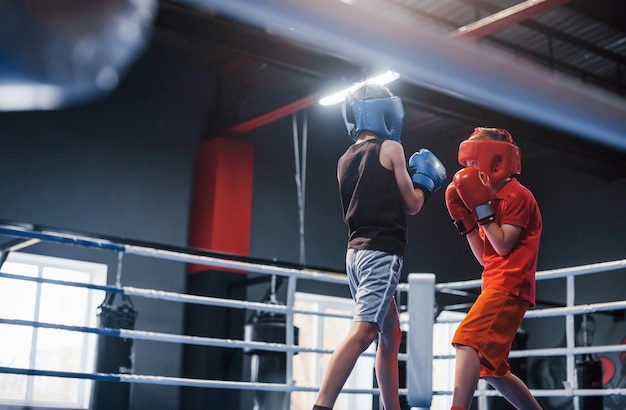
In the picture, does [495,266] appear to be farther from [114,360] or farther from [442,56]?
[114,360]

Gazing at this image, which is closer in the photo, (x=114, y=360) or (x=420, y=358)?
(x=420, y=358)

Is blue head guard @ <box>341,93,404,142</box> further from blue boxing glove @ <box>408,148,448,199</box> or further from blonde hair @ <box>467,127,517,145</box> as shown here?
blonde hair @ <box>467,127,517,145</box>

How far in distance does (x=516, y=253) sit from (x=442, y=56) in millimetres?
1524

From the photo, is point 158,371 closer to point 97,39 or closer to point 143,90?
point 143,90

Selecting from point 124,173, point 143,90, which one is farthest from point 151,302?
point 143,90

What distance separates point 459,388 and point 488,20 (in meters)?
3.75

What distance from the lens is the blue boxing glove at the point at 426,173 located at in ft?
7.41

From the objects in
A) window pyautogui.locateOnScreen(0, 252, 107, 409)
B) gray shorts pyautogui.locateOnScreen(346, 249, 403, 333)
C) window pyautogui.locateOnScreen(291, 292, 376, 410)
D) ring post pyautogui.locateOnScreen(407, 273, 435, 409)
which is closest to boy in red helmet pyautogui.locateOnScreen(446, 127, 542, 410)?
ring post pyautogui.locateOnScreen(407, 273, 435, 409)

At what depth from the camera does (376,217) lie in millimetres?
2176

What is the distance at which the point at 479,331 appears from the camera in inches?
84.2

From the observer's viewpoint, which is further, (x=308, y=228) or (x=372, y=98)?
(x=308, y=228)

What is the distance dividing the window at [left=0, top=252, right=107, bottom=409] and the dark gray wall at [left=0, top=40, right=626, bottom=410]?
206 mm

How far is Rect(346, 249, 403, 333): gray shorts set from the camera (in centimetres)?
210

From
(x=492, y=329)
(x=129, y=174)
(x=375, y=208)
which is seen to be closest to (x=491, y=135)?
(x=375, y=208)
